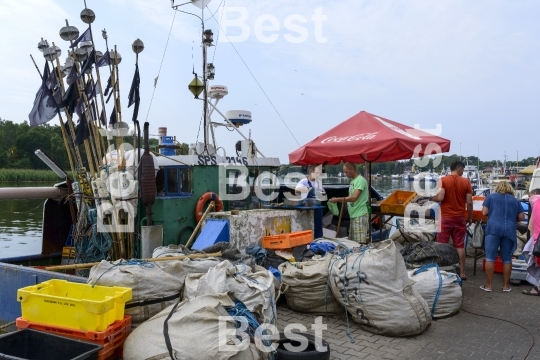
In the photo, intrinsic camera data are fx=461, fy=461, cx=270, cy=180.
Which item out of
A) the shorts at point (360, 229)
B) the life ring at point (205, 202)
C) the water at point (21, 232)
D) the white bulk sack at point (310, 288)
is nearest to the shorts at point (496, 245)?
the shorts at point (360, 229)

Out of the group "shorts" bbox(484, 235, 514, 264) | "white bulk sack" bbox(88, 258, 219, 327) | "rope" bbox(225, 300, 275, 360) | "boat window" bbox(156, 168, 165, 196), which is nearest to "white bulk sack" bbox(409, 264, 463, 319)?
"shorts" bbox(484, 235, 514, 264)

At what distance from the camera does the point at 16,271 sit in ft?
18.1

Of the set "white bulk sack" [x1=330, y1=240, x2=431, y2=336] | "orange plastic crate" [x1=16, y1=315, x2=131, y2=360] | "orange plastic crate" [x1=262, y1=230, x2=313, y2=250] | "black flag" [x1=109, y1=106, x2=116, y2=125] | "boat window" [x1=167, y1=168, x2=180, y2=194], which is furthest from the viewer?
"black flag" [x1=109, y1=106, x2=116, y2=125]

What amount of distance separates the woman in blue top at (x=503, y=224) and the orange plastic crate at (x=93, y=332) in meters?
5.13

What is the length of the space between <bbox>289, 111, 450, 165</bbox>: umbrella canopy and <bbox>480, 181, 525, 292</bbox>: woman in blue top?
1.19m

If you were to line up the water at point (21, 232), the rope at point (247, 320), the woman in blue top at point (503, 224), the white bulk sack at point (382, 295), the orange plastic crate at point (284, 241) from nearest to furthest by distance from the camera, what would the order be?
the rope at point (247, 320)
the white bulk sack at point (382, 295)
the woman in blue top at point (503, 224)
the orange plastic crate at point (284, 241)
the water at point (21, 232)

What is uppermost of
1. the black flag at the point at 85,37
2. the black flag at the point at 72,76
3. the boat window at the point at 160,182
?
the black flag at the point at 85,37

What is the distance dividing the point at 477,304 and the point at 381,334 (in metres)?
1.96

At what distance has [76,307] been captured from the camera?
12.6 feet

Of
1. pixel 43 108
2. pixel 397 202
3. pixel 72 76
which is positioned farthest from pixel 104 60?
pixel 397 202

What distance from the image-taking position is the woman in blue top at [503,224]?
655 cm

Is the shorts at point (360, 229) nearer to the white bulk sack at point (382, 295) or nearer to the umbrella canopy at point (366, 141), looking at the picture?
the umbrella canopy at point (366, 141)

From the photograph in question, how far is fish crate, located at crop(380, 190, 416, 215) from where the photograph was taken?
868cm

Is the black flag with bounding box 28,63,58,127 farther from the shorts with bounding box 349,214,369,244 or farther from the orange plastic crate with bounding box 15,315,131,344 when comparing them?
the shorts with bounding box 349,214,369,244
